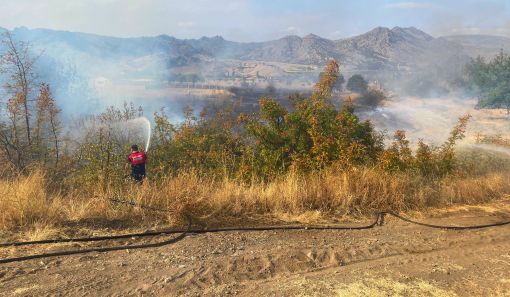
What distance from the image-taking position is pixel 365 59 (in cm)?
14250

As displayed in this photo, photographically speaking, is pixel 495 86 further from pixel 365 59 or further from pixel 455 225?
pixel 365 59

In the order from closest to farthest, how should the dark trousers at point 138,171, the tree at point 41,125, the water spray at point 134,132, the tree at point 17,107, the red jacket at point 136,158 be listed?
the dark trousers at point 138,171
the red jacket at point 136,158
the tree at point 17,107
the tree at point 41,125
the water spray at point 134,132

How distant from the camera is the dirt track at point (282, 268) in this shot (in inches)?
143

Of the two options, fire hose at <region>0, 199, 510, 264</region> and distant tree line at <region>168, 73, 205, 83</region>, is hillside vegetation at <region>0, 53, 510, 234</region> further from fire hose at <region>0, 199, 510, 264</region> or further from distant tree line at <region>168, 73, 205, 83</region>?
distant tree line at <region>168, 73, 205, 83</region>

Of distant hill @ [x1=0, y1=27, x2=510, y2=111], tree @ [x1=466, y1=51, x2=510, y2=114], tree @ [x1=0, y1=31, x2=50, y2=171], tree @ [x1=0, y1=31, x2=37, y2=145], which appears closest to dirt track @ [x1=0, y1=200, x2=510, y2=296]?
tree @ [x1=0, y1=31, x2=50, y2=171]

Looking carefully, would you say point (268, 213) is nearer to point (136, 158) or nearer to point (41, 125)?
point (136, 158)

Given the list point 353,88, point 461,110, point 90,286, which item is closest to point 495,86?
point 461,110

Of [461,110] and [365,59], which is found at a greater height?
[365,59]

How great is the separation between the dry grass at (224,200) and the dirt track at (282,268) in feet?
2.15

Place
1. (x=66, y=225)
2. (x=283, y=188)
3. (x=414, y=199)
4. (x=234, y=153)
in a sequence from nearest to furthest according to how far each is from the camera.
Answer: (x=66, y=225), (x=283, y=188), (x=414, y=199), (x=234, y=153)

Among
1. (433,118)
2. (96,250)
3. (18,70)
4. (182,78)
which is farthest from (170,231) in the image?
(182,78)

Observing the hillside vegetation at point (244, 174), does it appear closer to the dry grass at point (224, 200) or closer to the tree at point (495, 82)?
the dry grass at point (224, 200)

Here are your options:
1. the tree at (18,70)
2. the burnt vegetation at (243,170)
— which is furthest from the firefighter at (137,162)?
the tree at (18,70)

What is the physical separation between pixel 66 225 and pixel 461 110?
49438mm
